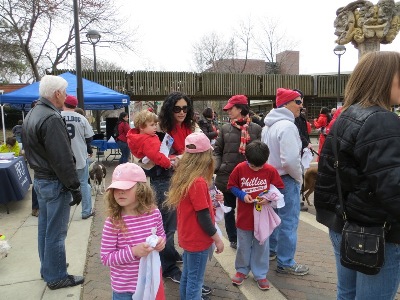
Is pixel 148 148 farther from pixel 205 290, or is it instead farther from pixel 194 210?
pixel 205 290

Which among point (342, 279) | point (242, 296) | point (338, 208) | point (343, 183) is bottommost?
point (242, 296)

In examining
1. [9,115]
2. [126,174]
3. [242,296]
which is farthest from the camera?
[9,115]

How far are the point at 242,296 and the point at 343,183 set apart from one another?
1955 millimetres

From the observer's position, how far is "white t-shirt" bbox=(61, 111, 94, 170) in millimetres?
5219

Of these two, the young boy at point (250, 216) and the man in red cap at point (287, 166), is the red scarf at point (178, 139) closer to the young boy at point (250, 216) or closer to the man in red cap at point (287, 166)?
the young boy at point (250, 216)

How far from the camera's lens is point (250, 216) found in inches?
132

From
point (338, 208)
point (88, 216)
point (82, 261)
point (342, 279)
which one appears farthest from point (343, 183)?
point (88, 216)

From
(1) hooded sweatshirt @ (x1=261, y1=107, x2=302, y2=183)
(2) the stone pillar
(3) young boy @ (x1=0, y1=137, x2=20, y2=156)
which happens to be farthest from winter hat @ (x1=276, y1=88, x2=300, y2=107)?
(2) the stone pillar

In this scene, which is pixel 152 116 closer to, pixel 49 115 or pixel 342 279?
pixel 49 115

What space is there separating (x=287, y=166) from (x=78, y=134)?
11.1 feet

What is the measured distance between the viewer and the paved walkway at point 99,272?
3256mm

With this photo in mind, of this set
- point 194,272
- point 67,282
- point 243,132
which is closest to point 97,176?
point 67,282

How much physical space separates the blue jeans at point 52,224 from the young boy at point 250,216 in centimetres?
167

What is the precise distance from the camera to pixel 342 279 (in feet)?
6.52
